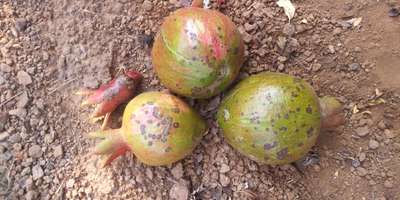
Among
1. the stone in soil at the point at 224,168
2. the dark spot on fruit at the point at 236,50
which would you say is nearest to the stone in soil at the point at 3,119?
the stone in soil at the point at 224,168

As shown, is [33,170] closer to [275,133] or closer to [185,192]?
[185,192]

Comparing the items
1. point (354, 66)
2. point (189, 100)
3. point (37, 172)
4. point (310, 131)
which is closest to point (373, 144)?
point (354, 66)

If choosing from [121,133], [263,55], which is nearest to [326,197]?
[263,55]

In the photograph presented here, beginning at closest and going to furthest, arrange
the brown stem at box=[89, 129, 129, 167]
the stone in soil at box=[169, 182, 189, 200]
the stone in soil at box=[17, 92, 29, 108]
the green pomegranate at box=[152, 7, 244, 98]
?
the green pomegranate at box=[152, 7, 244, 98]
the brown stem at box=[89, 129, 129, 167]
the stone in soil at box=[169, 182, 189, 200]
the stone in soil at box=[17, 92, 29, 108]

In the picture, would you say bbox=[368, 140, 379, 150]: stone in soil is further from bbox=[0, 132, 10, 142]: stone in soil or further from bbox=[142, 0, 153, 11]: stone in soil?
bbox=[0, 132, 10, 142]: stone in soil

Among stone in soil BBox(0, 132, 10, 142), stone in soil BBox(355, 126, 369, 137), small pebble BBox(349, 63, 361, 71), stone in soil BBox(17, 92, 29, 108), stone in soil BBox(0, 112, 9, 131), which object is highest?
stone in soil BBox(17, 92, 29, 108)

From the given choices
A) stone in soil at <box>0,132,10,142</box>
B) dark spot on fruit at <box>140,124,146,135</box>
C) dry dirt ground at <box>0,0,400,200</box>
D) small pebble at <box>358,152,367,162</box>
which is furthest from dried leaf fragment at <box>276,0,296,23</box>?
stone in soil at <box>0,132,10,142</box>
